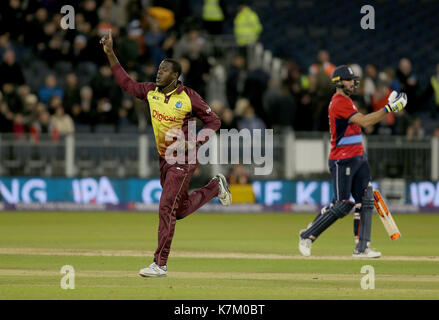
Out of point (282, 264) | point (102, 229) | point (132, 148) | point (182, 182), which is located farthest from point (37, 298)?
point (132, 148)

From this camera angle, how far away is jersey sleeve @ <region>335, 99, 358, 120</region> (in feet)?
45.7

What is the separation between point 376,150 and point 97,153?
254 inches

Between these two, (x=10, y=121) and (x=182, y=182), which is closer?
(x=182, y=182)

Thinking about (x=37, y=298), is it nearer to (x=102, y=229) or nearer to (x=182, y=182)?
(x=182, y=182)

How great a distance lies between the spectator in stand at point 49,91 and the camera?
25438 millimetres

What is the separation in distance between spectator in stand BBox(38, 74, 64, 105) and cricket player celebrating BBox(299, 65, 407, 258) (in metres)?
12.5

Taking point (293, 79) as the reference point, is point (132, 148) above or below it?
below

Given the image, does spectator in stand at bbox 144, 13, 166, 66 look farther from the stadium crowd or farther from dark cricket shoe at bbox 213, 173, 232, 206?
dark cricket shoe at bbox 213, 173, 232, 206

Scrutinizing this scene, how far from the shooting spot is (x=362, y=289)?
10.9 m

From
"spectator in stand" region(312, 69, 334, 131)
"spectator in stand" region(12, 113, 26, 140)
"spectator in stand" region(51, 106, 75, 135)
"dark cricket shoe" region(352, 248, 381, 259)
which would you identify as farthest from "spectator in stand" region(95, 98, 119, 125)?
"dark cricket shoe" region(352, 248, 381, 259)

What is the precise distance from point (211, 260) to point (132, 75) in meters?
11.4

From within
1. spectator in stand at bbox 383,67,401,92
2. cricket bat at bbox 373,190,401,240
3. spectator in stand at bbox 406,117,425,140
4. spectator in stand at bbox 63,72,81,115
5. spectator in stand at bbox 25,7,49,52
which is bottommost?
cricket bat at bbox 373,190,401,240

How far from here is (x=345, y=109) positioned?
14.0 m

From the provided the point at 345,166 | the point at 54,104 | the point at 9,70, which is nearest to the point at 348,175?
the point at 345,166
